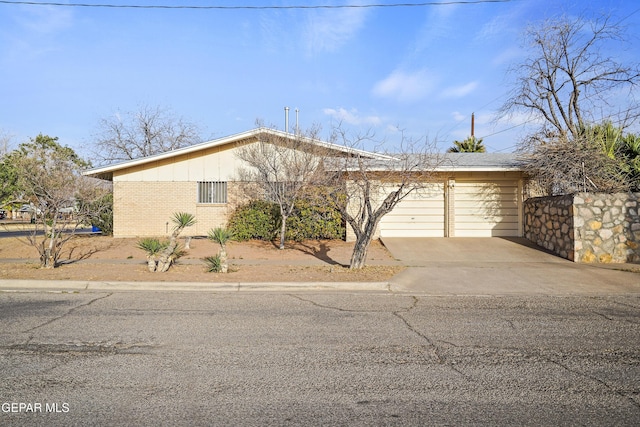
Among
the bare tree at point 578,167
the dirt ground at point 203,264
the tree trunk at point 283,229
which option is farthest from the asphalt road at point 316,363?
the tree trunk at point 283,229

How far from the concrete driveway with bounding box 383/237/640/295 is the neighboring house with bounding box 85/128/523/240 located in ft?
3.35

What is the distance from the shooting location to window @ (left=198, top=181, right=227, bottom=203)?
18875 mm

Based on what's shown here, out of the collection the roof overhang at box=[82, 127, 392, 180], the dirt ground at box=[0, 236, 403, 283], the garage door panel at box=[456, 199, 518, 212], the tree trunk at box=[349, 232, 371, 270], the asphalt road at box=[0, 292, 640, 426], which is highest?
the roof overhang at box=[82, 127, 392, 180]

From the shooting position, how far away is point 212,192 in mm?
18906

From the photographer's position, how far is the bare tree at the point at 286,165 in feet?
50.1

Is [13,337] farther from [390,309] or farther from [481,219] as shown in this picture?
[481,219]

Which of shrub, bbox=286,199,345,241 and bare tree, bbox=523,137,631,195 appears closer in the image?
bare tree, bbox=523,137,631,195

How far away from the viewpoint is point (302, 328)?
21.1ft

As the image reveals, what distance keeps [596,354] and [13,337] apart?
7434 millimetres

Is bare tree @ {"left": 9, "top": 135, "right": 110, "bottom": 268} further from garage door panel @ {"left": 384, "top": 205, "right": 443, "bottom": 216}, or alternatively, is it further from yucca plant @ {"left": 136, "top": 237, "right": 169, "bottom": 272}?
garage door panel @ {"left": 384, "top": 205, "right": 443, "bottom": 216}

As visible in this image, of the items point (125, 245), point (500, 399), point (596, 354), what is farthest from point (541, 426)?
point (125, 245)

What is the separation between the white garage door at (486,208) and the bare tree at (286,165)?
5.80m

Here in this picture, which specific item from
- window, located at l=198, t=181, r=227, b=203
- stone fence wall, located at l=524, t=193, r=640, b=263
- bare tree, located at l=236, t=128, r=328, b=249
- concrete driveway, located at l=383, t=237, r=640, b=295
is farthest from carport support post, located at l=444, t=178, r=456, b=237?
window, located at l=198, t=181, r=227, b=203

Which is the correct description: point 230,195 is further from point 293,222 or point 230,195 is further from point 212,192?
point 293,222
